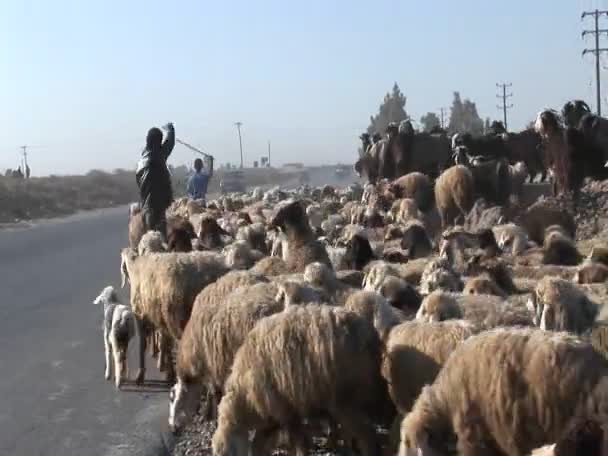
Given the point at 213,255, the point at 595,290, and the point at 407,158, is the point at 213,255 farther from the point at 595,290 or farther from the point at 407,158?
the point at 407,158

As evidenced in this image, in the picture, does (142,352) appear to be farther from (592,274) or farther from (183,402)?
(592,274)

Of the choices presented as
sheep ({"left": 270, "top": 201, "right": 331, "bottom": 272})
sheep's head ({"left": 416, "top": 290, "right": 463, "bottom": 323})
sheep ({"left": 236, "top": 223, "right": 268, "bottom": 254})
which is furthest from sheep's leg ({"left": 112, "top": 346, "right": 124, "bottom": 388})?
sheep's head ({"left": 416, "top": 290, "right": 463, "bottom": 323})

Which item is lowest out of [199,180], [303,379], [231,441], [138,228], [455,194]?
[231,441]

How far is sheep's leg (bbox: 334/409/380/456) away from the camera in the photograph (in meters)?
5.72

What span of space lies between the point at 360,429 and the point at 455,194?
10.1 meters

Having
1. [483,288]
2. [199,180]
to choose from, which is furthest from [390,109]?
[483,288]

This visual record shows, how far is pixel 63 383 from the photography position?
964 cm

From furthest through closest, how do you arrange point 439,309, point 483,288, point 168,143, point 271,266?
point 168,143
point 271,266
point 483,288
point 439,309

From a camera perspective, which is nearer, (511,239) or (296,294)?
(296,294)

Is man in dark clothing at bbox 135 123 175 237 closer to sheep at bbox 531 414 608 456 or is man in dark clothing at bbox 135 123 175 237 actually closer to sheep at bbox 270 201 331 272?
sheep at bbox 270 201 331 272

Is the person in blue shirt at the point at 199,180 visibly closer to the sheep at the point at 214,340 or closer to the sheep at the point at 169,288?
the sheep at the point at 169,288

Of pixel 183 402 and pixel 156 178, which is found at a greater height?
pixel 156 178

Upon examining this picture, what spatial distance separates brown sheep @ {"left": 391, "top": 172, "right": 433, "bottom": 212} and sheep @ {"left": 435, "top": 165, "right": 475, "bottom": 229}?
1032mm

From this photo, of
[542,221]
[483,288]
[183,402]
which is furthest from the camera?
[542,221]
